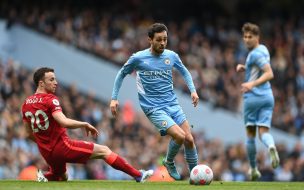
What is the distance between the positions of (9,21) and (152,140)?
21.4 feet

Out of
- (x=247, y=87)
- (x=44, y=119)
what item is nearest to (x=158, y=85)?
(x=247, y=87)

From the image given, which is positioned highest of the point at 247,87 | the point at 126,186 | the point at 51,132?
the point at 247,87

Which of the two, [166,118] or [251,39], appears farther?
[251,39]

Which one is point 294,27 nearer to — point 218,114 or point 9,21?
point 218,114

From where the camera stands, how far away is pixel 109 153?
14.5 meters

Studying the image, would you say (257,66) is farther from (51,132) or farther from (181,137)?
(51,132)

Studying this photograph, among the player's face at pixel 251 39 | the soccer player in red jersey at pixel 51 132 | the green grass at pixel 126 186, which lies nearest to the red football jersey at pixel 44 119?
the soccer player in red jersey at pixel 51 132

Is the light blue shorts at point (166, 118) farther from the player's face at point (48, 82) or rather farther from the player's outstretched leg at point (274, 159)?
the player's outstretched leg at point (274, 159)

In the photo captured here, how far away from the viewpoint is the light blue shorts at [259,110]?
54.2 feet

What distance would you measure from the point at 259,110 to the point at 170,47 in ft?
43.0

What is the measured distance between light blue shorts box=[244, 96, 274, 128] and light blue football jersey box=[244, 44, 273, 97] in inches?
3.7

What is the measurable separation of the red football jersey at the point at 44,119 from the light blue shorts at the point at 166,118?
1455mm

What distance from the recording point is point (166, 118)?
14.7 metres

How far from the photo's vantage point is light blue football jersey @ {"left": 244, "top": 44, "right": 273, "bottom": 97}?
16.2 m
